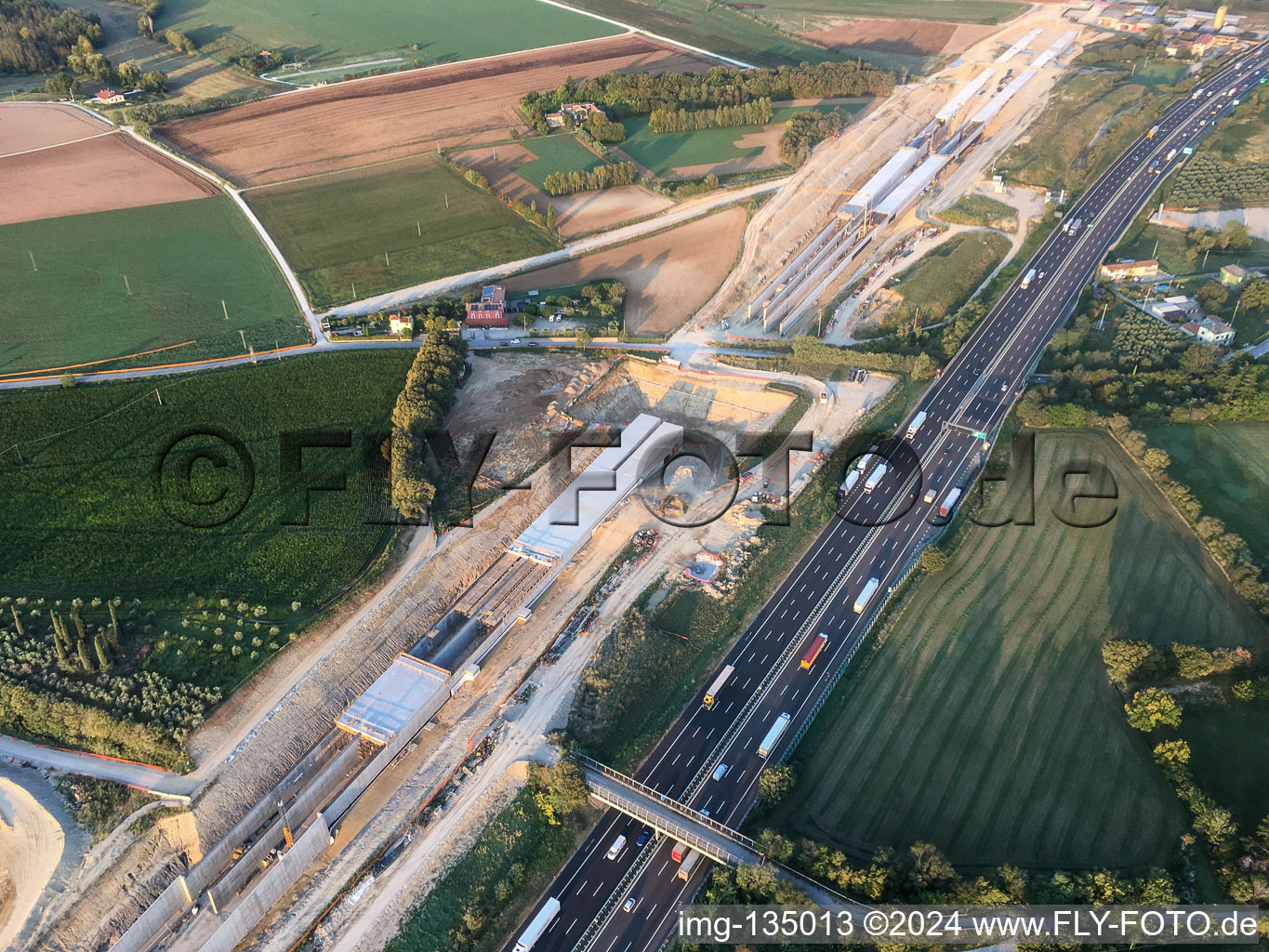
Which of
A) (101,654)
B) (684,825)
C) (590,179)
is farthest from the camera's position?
(590,179)

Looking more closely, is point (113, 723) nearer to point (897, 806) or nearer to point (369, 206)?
point (897, 806)

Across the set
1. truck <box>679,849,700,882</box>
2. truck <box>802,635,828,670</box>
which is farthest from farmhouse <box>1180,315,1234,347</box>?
truck <box>679,849,700,882</box>

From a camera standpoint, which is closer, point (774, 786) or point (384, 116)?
point (774, 786)

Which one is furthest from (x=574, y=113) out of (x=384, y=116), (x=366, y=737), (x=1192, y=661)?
(x=1192, y=661)

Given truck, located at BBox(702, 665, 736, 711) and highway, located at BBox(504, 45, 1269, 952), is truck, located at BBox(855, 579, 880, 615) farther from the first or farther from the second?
truck, located at BBox(702, 665, 736, 711)

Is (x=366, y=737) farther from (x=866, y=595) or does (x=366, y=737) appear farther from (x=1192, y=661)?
(x=1192, y=661)

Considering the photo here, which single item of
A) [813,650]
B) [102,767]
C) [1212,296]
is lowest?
[102,767]

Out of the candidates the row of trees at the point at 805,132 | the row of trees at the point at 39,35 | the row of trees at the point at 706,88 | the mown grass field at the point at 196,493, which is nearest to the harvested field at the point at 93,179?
the row of trees at the point at 39,35

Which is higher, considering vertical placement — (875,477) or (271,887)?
(875,477)
